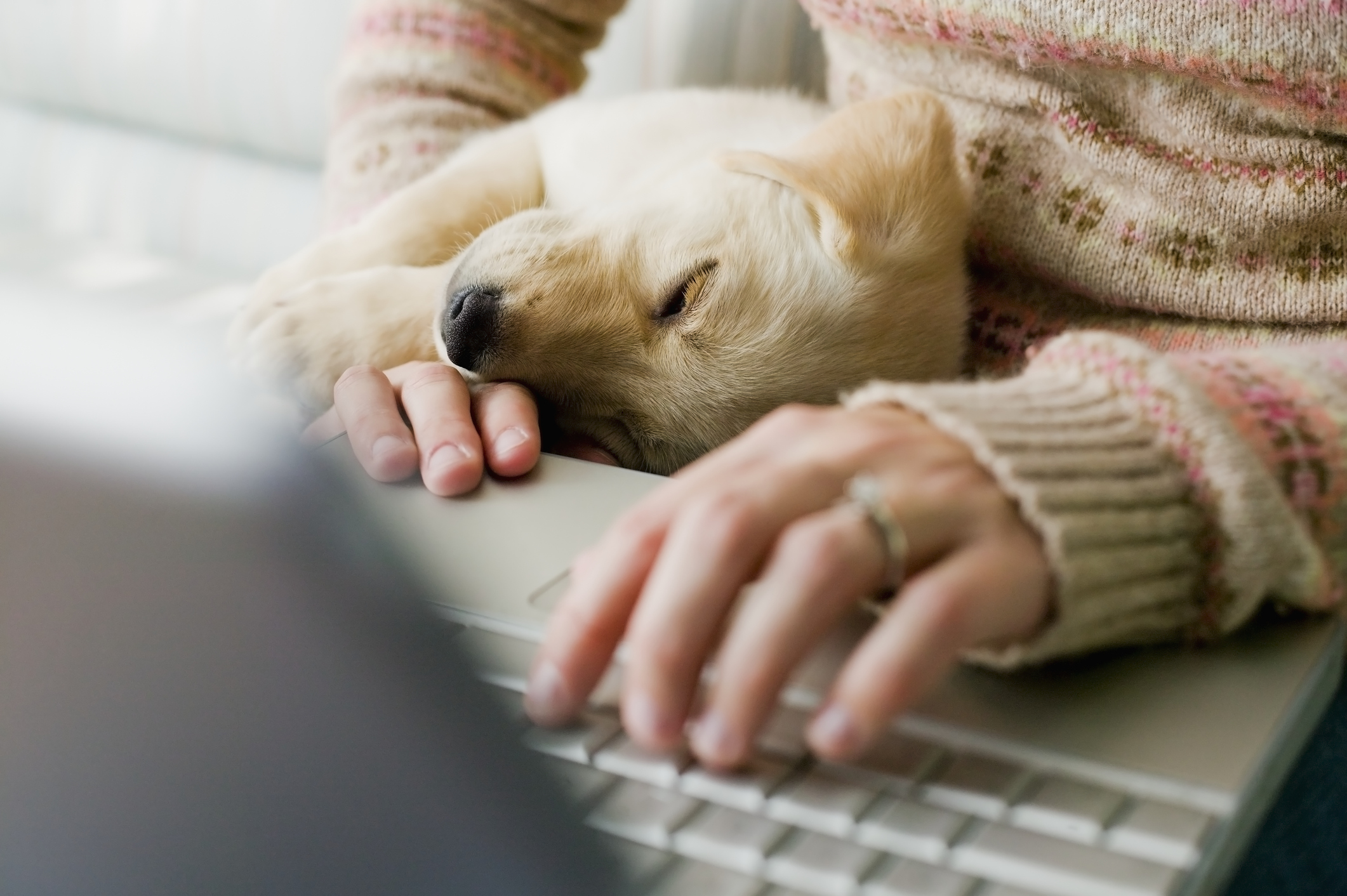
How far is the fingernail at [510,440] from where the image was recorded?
76 cm

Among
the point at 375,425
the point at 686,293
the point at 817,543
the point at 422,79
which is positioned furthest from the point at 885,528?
the point at 422,79

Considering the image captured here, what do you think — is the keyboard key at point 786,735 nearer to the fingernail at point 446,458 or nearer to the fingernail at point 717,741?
the fingernail at point 717,741

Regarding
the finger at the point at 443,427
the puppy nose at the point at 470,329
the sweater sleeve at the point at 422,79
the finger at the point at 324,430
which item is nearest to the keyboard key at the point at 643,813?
the finger at the point at 443,427

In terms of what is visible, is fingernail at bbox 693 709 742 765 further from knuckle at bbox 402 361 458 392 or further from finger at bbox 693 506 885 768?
knuckle at bbox 402 361 458 392

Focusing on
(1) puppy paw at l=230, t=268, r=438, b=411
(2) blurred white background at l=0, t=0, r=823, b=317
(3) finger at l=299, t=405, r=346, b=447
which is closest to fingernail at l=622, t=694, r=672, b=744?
(3) finger at l=299, t=405, r=346, b=447

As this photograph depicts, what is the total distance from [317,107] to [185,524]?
196cm

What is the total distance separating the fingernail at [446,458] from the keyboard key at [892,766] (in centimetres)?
33

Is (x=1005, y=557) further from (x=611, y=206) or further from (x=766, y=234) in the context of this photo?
(x=611, y=206)

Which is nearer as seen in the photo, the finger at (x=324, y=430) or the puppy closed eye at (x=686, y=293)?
the finger at (x=324, y=430)

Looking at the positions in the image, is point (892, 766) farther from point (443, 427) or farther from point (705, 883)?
point (443, 427)

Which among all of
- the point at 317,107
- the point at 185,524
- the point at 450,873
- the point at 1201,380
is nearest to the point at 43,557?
the point at 185,524

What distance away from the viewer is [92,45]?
8.07 feet

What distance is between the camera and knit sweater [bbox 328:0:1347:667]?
570mm

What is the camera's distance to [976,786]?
0.50 m
